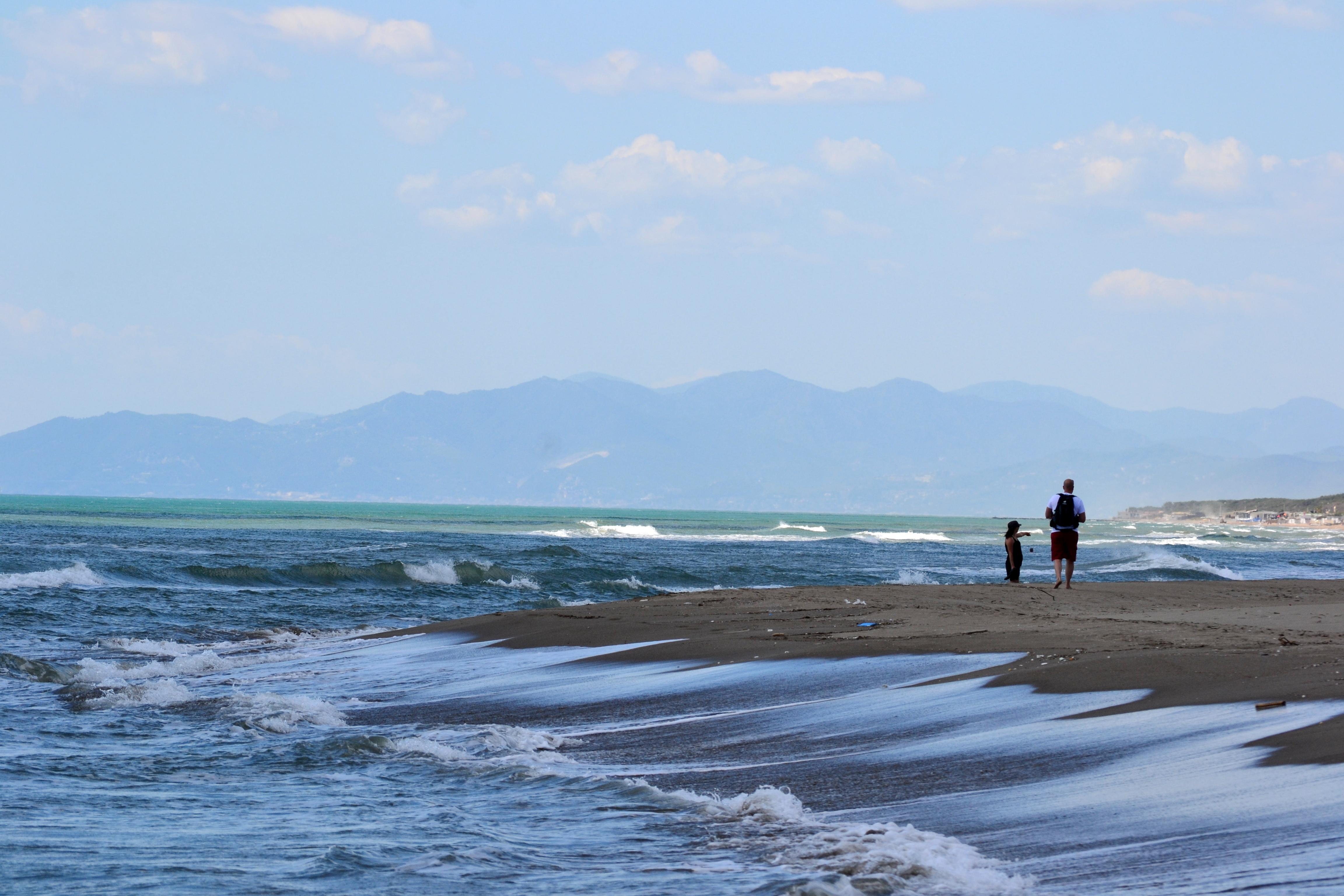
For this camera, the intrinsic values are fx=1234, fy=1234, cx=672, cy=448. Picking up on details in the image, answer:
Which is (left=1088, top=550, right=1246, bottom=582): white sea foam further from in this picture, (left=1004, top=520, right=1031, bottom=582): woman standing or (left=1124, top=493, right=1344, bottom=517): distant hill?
(left=1124, top=493, right=1344, bottom=517): distant hill

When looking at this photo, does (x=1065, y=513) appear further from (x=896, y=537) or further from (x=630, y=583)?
(x=896, y=537)

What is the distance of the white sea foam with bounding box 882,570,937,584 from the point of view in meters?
27.2

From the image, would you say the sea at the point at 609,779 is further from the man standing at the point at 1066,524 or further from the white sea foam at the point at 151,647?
the man standing at the point at 1066,524

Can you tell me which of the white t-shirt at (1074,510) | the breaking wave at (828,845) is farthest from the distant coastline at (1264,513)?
the breaking wave at (828,845)

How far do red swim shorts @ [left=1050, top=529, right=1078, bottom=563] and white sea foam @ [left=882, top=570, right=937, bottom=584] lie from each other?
782 cm

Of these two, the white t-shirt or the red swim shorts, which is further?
the red swim shorts

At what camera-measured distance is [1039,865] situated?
4.57 meters

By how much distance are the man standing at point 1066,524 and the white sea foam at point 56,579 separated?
16784 millimetres

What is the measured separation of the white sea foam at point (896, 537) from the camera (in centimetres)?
6225

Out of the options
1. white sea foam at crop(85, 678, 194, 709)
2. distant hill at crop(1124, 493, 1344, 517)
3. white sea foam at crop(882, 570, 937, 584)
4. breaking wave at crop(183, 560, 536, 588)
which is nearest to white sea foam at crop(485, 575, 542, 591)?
breaking wave at crop(183, 560, 536, 588)

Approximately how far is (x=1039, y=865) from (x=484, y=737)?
4218 mm

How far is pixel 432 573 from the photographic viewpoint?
2873cm

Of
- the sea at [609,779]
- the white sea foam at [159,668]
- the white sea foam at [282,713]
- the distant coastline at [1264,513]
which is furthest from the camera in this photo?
the distant coastline at [1264,513]

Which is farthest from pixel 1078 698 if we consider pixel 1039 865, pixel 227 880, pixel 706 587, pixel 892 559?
pixel 892 559
